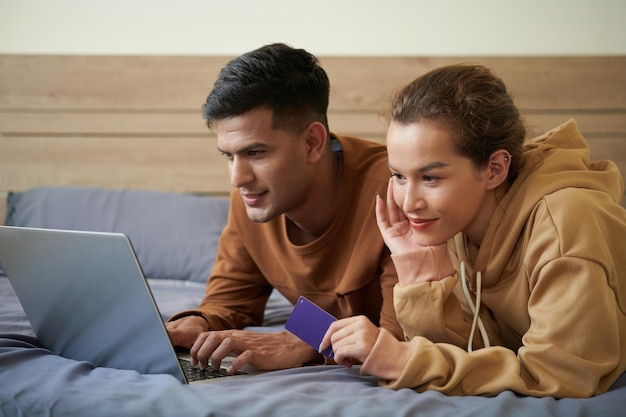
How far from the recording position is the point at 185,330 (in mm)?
1361

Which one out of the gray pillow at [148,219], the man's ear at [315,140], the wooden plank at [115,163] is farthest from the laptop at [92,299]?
the wooden plank at [115,163]

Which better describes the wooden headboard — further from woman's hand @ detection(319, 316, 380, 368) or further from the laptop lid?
woman's hand @ detection(319, 316, 380, 368)

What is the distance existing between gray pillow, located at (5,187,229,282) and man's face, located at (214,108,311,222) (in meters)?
0.83

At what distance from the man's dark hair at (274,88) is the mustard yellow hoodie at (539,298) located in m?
0.43

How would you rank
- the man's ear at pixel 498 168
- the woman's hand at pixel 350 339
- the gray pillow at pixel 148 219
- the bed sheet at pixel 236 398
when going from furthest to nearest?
the gray pillow at pixel 148 219 < the man's ear at pixel 498 168 < the woman's hand at pixel 350 339 < the bed sheet at pixel 236 398

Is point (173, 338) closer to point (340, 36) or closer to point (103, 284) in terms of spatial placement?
point (103, 284)

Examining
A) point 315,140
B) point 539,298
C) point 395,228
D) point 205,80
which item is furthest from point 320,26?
point 539,298

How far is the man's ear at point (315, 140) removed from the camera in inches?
59.3

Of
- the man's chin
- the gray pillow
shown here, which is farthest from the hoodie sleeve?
the gray pillow

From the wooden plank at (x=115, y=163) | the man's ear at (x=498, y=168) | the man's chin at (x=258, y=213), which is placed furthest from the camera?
the wooden plank at (x=115, y=163)

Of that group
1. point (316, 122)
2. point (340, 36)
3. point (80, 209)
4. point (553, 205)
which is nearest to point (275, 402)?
point (553, 205)

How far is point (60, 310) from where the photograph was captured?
→ 1189 mm

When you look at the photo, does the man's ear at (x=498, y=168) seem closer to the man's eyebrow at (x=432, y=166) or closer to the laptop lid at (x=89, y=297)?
the man's eyebrow at (x=432, y=166)

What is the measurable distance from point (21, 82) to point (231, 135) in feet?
5.43
